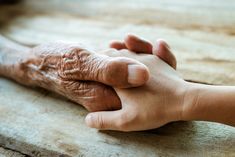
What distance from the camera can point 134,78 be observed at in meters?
0.91

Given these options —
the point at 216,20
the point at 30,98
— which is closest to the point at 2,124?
the point at 30,98

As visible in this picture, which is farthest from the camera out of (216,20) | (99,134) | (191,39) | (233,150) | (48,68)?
(216,20)

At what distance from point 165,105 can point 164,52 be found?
0.69 ft

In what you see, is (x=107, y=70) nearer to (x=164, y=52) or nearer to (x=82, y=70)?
(x=82, y=70)

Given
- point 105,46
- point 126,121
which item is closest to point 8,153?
point 126,121

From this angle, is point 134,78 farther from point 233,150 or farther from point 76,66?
point 233,150

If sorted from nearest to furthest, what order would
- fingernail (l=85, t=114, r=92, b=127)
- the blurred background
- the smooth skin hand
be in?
the smooth skin hand → fingernail (l=85, t=114, r=92, b=127) → the blurred background

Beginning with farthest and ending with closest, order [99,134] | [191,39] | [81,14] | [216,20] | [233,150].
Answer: [81,14]
[216,20]
[191,39]
[99,134]
[233,150]

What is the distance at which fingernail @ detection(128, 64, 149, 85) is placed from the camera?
898 millimetres

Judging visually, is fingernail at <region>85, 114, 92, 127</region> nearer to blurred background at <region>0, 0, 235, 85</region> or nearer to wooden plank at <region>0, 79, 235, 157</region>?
wooden plank at <region>0, 79, 235, 157</region>

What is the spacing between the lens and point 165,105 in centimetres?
90

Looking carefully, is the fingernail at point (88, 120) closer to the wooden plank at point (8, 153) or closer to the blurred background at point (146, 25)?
the wooden plank at point (8, 153)

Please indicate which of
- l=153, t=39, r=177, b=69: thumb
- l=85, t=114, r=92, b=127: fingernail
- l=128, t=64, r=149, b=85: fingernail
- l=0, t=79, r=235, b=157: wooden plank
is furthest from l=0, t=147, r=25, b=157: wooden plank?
l=153, t=39, r=177, b=69: thumb

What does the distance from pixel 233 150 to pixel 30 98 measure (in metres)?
0.70
